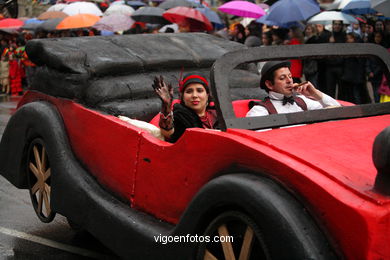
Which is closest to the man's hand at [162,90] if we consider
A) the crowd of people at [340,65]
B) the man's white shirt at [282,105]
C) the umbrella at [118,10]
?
the man's white shirt at [282,105]

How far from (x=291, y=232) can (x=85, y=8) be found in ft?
46.6

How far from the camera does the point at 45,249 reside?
4.21 meters

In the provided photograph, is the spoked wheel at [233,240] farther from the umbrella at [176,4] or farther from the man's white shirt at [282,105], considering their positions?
the umbrella at [176,4]

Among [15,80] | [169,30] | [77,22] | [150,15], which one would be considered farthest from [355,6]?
[15,80]

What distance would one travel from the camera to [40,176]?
14.2 ft

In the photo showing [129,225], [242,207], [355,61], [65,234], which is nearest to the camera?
[242,207]

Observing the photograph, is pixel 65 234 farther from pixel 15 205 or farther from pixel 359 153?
pixel 359 153

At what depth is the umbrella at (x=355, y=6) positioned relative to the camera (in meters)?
10.3

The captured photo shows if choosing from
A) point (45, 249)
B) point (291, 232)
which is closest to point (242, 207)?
point (291, 232)

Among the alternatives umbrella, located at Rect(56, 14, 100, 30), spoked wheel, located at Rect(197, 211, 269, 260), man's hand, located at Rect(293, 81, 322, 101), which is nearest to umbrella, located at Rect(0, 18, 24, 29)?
umbrella, located at Rect(56, 14, 100, 30)

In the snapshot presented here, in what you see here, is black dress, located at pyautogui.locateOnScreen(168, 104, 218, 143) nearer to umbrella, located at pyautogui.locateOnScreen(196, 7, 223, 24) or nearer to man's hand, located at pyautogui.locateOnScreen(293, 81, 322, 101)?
man's hand, located at pyautogui.locateOnScreen(293, 81, 322, 101)

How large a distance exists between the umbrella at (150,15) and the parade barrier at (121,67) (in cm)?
852

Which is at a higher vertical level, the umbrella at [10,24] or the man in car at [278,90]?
the umbrella at [10,24]

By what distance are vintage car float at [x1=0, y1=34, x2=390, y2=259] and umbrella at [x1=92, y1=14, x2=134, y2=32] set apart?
28.0 feet
